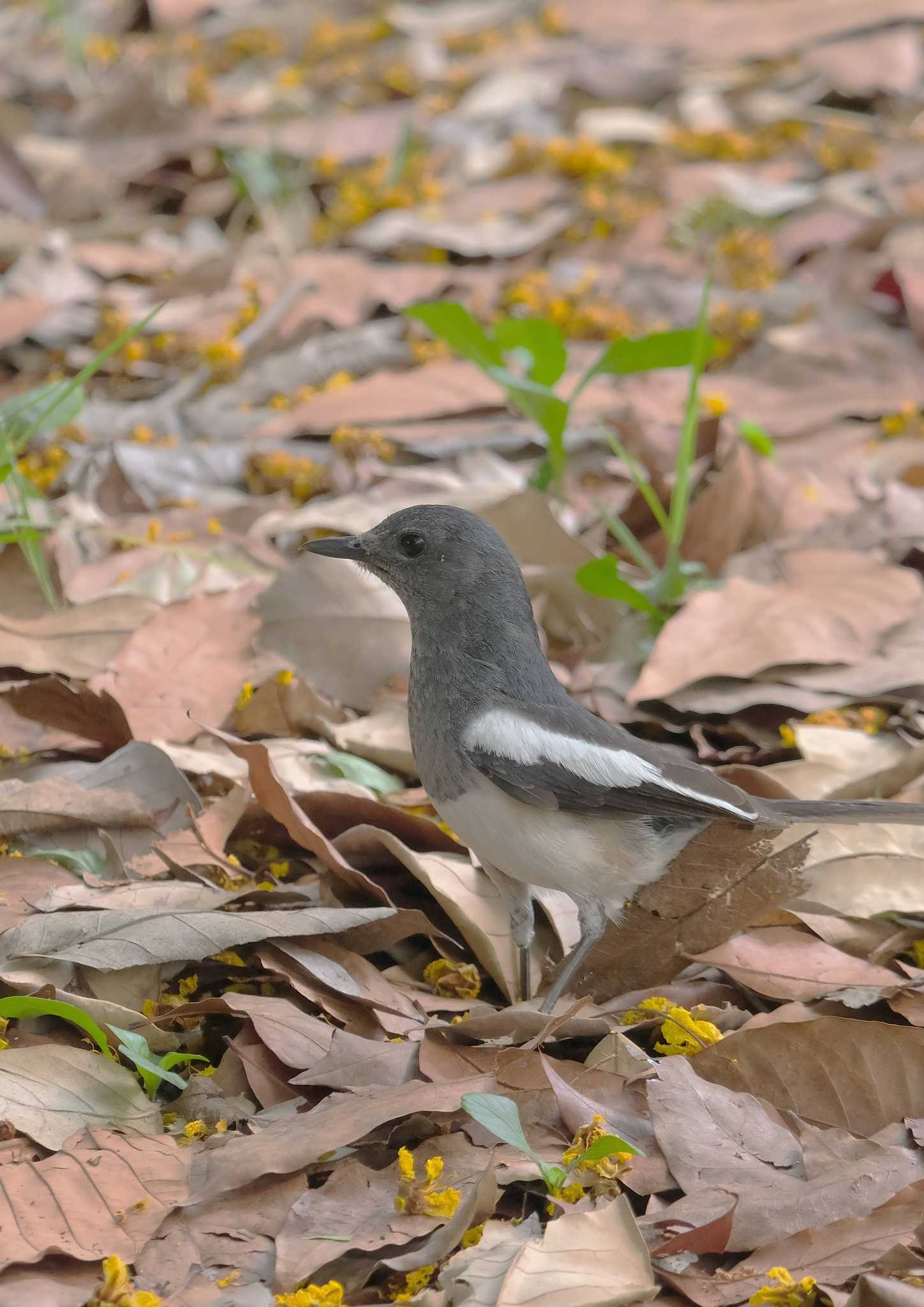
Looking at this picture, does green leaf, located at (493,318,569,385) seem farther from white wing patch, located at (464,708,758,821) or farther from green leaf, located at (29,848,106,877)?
green leaf, located at (29,848,106,877)

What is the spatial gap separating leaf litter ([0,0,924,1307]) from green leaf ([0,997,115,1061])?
0.02m

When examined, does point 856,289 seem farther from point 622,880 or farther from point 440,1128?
point 440,1128

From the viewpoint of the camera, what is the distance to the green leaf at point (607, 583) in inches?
175

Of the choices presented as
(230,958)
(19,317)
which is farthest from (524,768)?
(19,317)

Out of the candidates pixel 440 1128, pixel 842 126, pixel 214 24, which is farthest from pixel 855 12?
pixel 440 1128

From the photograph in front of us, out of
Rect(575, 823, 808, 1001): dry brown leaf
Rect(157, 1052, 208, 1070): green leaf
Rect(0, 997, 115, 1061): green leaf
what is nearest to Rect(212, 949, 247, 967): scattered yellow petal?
Rect(157, 1052, 208, 1070): green leaf

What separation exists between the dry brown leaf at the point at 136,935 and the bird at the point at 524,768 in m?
0.52

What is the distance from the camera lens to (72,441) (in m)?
5.73

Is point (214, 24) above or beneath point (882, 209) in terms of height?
above

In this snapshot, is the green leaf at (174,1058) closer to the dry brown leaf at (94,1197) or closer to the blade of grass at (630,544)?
the dry brown leaf at (94,1197)

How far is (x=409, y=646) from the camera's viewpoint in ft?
15.1

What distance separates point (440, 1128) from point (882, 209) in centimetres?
578

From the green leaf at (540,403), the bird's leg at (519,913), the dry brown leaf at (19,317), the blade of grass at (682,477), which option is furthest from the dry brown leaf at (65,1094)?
the dry brown leaf at (19,317)

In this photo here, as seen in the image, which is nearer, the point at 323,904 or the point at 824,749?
the point at 323,904
